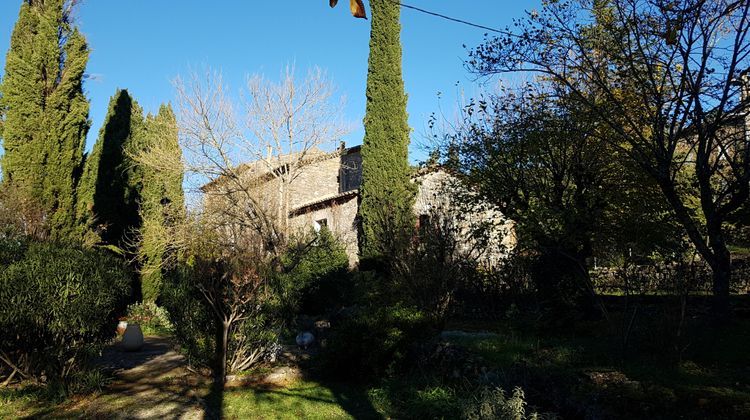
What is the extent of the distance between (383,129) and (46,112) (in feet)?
32.8

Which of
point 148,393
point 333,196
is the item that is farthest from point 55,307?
point 333,196

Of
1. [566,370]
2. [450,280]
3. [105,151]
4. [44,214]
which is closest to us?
[566,370]

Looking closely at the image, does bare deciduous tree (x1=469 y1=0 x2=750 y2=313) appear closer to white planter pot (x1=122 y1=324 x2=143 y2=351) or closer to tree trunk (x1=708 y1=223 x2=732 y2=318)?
tree trunk (x1=708 y1=223 x2=732 y2=318)

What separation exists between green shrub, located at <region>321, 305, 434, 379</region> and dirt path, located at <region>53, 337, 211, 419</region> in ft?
5.95

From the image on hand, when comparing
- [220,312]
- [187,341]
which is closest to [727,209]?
[220,312]

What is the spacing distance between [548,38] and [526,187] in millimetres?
3107

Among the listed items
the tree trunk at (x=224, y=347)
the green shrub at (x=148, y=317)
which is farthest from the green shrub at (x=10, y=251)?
the green shrub at (x=148, y=317)

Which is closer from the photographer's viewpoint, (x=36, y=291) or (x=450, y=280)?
(x=36, y=291)

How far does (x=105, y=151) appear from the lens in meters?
17.7

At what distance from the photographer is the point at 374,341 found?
274 inches

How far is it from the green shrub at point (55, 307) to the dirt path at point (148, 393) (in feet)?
2.14

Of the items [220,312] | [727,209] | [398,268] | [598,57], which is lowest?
[220,312]

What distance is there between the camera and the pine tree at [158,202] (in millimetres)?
17406

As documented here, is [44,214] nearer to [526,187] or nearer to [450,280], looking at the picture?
[450,280]
